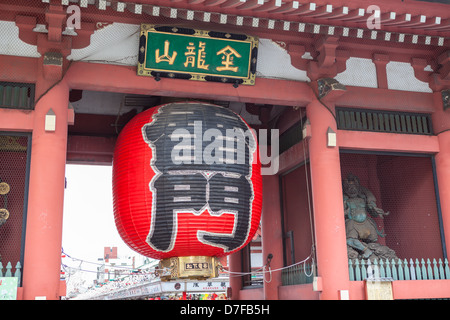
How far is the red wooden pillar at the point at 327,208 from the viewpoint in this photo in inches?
262

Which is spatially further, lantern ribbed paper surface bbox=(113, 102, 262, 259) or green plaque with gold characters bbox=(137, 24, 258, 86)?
green plaque with gold characters bbox=(137, 24, 258, 86)

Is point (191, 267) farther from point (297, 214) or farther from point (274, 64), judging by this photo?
point (274, 64)

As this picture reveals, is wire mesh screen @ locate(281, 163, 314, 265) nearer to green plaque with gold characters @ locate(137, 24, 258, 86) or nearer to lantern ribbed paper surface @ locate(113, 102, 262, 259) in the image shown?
lantern ribbed paper surface @ locate(113, 102, 262, 259)

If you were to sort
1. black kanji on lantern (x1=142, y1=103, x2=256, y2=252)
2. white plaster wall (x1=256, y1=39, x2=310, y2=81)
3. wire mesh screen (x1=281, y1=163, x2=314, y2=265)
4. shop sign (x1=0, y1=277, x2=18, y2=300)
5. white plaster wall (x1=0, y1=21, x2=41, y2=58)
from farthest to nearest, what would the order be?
wire mesh screen (x1=281, y1=163, x2=314, y2=265), white plaster wall (x1=256, y1=39, x2=310, y2=81), white plaster wall (x1=0, y1=21, x2=41, y2=58), black kanji on lantern (x1=142, y1=103, x2=256, y2=252), shop sign (x1=0, y1=277, x2=18, y2=300)

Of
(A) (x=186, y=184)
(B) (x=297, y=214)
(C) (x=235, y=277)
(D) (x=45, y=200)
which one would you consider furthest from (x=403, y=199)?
(D) (x=45, y=200)

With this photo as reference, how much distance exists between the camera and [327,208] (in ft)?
22.6

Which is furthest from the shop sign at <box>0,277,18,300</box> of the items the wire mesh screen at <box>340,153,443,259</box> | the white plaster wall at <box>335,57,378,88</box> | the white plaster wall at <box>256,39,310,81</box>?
the white plaster wall at <box>335,57,378,88</box>

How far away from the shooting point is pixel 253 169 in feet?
22.2

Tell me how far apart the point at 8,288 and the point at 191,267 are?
86.1 inches

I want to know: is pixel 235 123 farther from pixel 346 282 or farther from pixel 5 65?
pixel 5 65

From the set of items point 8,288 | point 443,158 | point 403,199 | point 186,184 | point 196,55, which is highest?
point 196,55

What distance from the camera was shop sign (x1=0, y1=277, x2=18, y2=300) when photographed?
217 inches

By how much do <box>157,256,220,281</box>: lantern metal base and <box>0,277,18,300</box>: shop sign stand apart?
1909 mm

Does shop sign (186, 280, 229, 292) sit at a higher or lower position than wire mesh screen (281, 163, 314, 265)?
lower
